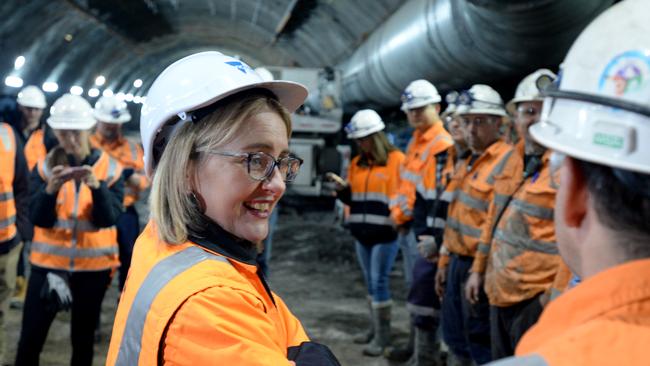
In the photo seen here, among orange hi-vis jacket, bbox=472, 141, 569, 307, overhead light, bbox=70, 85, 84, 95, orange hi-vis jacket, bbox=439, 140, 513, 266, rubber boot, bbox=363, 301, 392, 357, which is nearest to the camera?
orange hi-vis jacket, bbox=472, 141, 569, 307

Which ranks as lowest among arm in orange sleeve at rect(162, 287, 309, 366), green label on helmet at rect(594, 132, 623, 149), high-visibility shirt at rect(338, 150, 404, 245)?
high-visibility shirt at rect(338, 150, 404, 245)

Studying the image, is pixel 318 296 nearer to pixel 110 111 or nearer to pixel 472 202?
pixel 110 111

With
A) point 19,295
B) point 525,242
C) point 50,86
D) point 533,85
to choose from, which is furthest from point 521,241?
point 50,86

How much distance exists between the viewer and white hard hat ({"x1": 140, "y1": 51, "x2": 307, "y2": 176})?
4.79 ft

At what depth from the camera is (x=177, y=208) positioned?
143 centimetres

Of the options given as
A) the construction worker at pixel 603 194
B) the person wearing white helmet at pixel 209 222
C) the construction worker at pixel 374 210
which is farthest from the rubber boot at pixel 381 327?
the construction worker at pixel 603 194

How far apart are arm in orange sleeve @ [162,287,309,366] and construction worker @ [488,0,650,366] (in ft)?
1.59

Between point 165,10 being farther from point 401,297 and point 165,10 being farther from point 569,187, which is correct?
point 569,187

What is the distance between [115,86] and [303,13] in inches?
330

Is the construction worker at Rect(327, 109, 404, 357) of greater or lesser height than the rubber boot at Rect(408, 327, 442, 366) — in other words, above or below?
above

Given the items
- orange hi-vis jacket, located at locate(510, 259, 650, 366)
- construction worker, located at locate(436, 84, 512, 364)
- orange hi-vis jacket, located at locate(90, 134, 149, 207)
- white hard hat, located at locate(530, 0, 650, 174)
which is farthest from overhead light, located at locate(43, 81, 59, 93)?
orange hi-vis jacket, located at locate(510, 259, 650, 366)

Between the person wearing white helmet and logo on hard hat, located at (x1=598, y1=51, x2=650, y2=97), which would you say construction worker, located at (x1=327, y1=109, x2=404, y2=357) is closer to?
the person wearing white helmet

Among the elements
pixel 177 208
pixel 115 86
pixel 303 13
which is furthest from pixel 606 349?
pixel 115 86

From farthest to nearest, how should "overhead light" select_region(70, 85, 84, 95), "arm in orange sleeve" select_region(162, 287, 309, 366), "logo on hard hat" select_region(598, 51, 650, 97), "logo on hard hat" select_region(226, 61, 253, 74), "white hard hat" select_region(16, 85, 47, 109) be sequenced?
"overhead light" select_region(70, 85, 84, 95) < "white hard hat" select_region(16, 85, 47, 109) < "logo on hard hat" select_region(226, 61, 253, 74) < "arm in orange sleeve" select_region(162, 287, 309, 366) < "logo on hard hat" select_region(598, 51, 650, 97)
